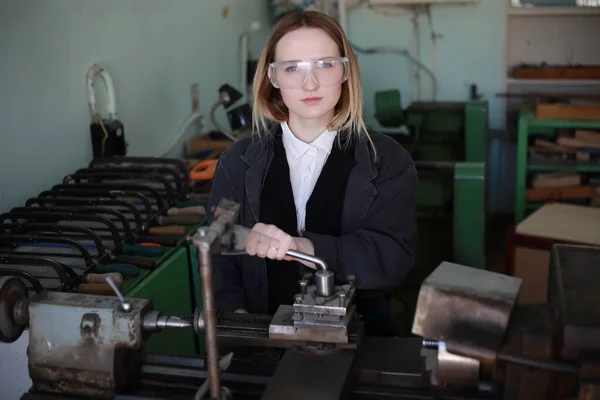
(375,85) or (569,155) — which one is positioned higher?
(375,85)

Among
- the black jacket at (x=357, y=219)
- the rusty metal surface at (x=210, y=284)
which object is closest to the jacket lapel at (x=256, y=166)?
the black jacket at (x=357, y=219)

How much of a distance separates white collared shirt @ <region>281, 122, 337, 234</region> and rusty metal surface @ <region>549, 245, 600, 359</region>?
0.61 metres

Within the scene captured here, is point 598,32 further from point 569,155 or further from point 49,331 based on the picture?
point 49,331

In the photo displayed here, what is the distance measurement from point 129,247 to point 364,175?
2.11 ft

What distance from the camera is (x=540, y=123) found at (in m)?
3.25

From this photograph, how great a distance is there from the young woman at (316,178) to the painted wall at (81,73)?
0.69m

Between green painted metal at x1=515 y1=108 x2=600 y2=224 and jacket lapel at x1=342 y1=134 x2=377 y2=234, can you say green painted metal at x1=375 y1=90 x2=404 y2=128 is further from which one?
jacket lapel at x1=342 y1=134 x2=377 y2=234

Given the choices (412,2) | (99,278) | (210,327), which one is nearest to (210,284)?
(210,327)

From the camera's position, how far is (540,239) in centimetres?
259

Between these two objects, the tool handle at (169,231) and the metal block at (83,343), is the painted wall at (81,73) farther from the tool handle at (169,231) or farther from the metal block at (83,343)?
the metal block at (83,343)

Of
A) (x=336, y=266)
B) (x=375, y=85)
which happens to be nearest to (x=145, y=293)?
(x=336, y=266)

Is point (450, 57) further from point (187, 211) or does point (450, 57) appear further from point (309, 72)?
point (309, 72)

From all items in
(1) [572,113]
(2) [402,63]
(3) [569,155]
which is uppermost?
(2) [402,63]

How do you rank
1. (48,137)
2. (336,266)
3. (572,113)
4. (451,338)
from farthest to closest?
1. (572,113)
2. (48,137)
3. (336,266)
4. (451,338)
